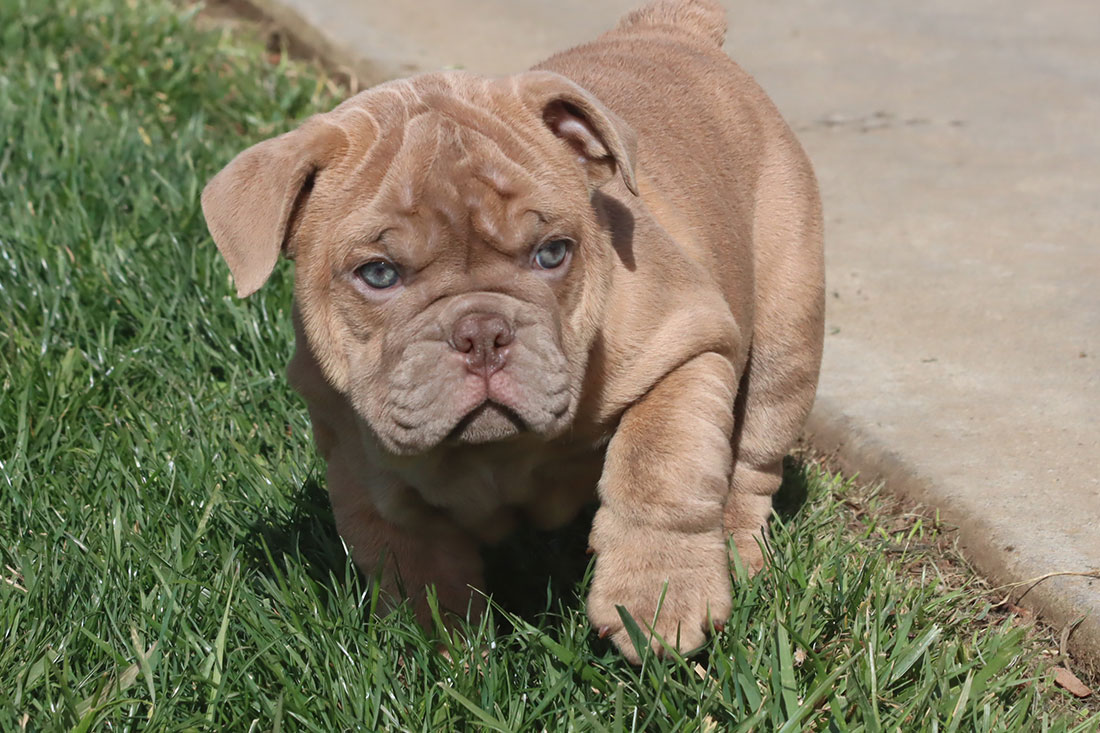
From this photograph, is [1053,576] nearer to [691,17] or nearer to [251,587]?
[251,587]

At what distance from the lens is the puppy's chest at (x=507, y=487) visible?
11.5 feet

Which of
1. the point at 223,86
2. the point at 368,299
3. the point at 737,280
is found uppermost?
the point at 368,299

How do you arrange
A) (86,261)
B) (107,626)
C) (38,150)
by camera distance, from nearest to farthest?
(107,626)
(86,261)
(38,150)

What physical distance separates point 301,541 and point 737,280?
1433 mm

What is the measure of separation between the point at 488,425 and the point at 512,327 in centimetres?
22

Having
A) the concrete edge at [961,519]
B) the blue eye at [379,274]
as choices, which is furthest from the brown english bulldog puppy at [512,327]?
the concrete edge at [961,519]

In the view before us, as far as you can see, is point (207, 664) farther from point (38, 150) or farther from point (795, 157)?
point (38, 150)

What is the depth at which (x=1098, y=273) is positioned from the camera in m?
5.45

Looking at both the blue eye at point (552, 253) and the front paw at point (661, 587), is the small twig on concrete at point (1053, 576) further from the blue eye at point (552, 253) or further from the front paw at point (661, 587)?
the blue eye at point (552, 253)

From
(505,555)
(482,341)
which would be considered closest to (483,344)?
(482,341)

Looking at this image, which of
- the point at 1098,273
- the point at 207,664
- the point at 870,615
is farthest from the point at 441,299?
the point at 1098,273

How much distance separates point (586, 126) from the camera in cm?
350

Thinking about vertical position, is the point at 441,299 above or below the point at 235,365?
above

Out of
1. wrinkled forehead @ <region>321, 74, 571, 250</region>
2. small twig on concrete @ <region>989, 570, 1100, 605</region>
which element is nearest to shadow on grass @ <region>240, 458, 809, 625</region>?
small twig on concrete @ <region>989, 570, 1100, 605</region>
